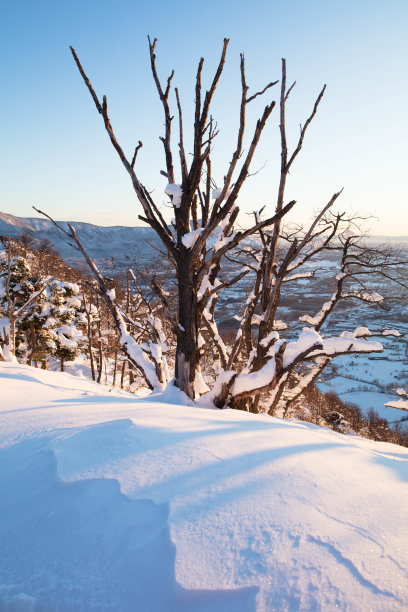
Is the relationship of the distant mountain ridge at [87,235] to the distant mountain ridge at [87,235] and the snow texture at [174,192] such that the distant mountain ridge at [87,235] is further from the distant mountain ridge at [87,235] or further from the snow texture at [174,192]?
the snow texture at [174,192]

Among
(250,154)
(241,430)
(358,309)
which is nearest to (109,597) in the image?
(241,430)

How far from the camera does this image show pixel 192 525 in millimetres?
995

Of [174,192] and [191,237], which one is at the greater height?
[174,192]

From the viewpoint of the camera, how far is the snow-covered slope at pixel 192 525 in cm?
80

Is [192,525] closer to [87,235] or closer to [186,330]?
[186,330]

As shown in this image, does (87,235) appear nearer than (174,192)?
No

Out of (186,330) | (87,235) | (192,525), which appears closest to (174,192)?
(186,330)

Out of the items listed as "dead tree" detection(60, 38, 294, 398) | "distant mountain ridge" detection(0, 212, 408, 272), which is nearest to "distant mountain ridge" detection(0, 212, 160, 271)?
"distant mountain ridge" detection(0, 212, 408, 272)

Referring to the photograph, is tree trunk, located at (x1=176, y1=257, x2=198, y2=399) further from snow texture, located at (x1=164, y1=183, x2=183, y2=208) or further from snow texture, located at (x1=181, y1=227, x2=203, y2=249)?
snow texture, located at (x1=164, y1=183, x2=183, y2=208)

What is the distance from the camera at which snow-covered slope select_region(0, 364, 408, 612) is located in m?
0.80

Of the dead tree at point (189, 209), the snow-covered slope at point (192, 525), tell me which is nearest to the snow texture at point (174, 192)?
the dead tree at point (189, 209)

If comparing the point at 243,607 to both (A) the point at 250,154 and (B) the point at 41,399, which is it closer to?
(B) the point at 41,399

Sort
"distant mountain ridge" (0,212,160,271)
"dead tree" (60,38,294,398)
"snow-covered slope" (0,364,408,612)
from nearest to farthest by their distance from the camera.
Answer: "snow-covered slope" (0,364,408,612), "dead tree" (60,38,294,398), "distant mountain ridge" (0,212,160,271)

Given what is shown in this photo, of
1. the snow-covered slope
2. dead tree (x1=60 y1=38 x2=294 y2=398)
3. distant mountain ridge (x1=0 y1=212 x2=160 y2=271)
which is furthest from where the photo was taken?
distant mountain ridge (x1=0 y1=212 x2=160 y2=271)
